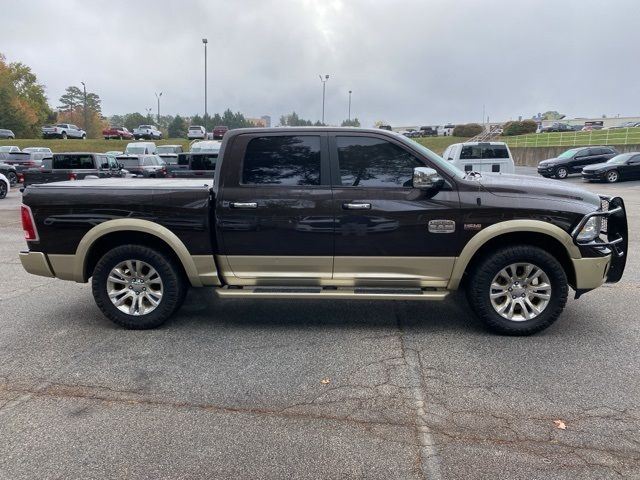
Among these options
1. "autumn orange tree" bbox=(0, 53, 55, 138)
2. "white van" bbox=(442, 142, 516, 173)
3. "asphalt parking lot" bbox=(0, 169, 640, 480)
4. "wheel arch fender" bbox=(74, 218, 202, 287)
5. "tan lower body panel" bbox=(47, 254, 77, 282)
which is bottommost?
"asphalt parking lot" bbox=(0, 169, 640, 480)

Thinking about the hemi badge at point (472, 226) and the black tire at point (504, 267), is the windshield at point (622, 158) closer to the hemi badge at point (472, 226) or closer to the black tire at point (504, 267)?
the black tire at point (504, 267)

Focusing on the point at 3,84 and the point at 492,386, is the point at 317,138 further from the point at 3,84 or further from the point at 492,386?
the point at 3,84

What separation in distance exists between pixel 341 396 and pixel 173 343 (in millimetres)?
1836

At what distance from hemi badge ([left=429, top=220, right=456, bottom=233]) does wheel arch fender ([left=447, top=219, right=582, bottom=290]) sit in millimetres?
211

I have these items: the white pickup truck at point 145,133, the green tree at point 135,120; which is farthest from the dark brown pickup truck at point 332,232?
the green tree at point 135,120

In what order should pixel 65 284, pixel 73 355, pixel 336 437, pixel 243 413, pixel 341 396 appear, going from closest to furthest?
pixel 336 437, pixel 243 413, pixel 341 396, pixel 73 355, pixel 65 284

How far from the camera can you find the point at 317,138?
192 inches

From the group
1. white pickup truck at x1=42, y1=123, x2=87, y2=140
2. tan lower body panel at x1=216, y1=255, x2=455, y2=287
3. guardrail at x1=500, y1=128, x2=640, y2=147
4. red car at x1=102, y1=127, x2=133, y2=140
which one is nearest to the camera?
tan lower body panel at x1=216, y1=255, x2=455, y2=287

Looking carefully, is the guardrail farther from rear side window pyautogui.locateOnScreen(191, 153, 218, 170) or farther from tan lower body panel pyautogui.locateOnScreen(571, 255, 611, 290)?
tan lower body panel pyautogui.locateOnScreen(571, 255, 611, 290)

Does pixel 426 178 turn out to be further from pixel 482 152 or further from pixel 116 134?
pixel 116 134

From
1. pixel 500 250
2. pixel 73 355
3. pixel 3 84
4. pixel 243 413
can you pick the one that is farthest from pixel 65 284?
pixel 3 84

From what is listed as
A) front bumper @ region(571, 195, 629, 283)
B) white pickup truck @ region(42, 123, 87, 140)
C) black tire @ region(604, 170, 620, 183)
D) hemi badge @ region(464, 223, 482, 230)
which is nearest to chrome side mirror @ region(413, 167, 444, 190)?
hemi badge @ region(464, 223, 482, 230)

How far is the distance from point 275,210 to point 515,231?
86.4 inches

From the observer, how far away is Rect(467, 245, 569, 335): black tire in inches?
180
